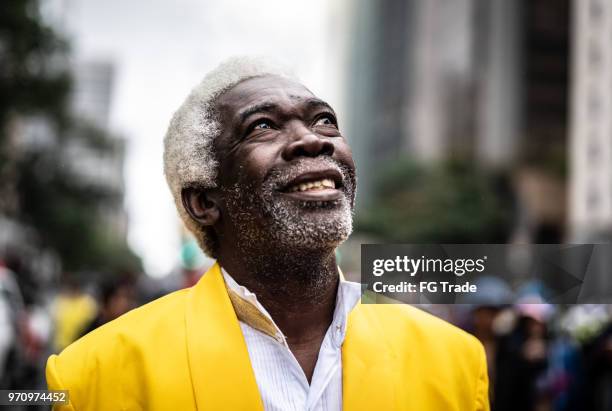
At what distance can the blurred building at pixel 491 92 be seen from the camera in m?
47.6

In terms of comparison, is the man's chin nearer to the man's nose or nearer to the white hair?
the man's nose

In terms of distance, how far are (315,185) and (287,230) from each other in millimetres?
156

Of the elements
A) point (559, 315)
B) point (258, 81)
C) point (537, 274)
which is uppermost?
point (258, 81)

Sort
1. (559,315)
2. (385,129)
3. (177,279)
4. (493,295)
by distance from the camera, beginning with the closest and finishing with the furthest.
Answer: (493,295) < (559,315) < (177,279) < (385,129)

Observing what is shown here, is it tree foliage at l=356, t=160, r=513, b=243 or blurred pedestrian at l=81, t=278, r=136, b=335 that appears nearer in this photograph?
blurred pedestrian at l=81, t=278, r=136, b=335

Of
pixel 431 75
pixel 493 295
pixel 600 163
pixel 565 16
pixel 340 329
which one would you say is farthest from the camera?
pixel 431 75

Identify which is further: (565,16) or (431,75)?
(431,75)

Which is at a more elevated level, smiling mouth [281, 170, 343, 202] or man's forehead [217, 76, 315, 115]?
man's forehead [217, 76, 315, 115]

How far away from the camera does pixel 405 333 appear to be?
83.5 inches

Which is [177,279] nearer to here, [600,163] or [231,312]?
[231,312]

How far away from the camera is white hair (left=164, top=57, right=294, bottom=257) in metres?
2.11

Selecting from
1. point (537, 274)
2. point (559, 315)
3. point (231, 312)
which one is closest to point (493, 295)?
point (537, 274)

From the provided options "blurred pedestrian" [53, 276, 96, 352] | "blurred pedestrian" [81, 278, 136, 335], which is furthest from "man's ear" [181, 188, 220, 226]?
"blurred pedestrian" [53, 276, 96, 352]

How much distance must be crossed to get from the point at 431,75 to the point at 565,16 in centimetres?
1462
